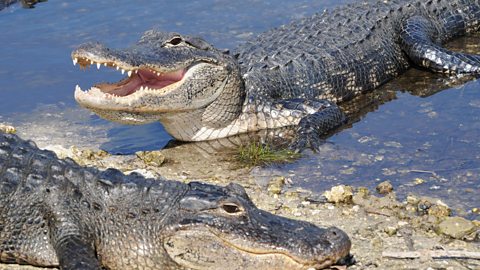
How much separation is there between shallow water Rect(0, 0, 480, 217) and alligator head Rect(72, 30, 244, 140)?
1.51ft

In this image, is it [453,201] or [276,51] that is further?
[276,51]

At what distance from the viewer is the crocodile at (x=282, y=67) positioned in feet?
24.5

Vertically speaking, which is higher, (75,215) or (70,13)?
(75,215)

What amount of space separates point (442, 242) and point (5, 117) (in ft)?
15.8

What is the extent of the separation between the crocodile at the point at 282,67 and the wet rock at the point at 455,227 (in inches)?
83.5

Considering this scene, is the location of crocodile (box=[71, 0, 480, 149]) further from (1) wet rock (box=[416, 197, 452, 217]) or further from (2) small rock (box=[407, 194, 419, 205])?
(1) wet rock (box=[416, 197, 452, 217])

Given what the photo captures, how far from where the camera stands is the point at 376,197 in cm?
634

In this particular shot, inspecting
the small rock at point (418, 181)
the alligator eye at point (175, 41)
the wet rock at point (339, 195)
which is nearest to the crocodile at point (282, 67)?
the alligator eye at point (175, 41)

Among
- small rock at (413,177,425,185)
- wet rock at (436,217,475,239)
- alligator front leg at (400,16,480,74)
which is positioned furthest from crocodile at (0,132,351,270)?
alligator front leg at (400,16,480,74)

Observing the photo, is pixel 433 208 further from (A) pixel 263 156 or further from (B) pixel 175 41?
(B) pixel 175 41

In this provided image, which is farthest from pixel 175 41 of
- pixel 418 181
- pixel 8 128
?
pixel 418 181

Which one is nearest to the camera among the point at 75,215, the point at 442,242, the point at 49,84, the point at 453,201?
the point at 75,215

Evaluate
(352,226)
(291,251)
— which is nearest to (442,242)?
(352,226)

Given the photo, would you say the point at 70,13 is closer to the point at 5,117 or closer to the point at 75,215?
the point at 5,117
